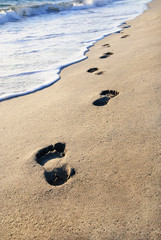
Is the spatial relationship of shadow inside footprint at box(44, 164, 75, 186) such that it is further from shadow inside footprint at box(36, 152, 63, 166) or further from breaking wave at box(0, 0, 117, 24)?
breaking wave at box(0, 0, 117, 24)

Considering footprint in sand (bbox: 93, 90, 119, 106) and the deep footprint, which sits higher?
the deep footprint

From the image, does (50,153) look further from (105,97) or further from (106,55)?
(106,55)

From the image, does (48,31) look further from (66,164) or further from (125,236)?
(125,236)

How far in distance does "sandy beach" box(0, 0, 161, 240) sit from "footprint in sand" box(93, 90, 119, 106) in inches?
0.4

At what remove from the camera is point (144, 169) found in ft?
4.72

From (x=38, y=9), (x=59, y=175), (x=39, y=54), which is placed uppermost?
(x=38, y=9)

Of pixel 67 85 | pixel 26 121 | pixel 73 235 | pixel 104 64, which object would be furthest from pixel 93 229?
pixel 104 64

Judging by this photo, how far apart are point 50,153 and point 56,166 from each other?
172 mm

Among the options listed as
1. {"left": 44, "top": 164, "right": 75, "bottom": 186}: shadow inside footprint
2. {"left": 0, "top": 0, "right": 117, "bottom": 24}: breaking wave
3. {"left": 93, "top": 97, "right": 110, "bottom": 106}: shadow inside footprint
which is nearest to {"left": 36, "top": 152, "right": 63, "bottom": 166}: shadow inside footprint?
{"left": 44, "top": 164, "right": 75, "bottom": 186}: shadow inside footprint

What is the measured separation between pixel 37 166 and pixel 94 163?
1.39ft

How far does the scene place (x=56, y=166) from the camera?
161cm

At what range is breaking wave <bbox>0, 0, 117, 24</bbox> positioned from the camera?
10.0 m

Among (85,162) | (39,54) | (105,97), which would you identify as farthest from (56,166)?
(39,54)

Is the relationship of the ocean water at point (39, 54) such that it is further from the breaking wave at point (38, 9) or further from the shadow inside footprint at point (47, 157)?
the breaking wave at point (38, 9)
